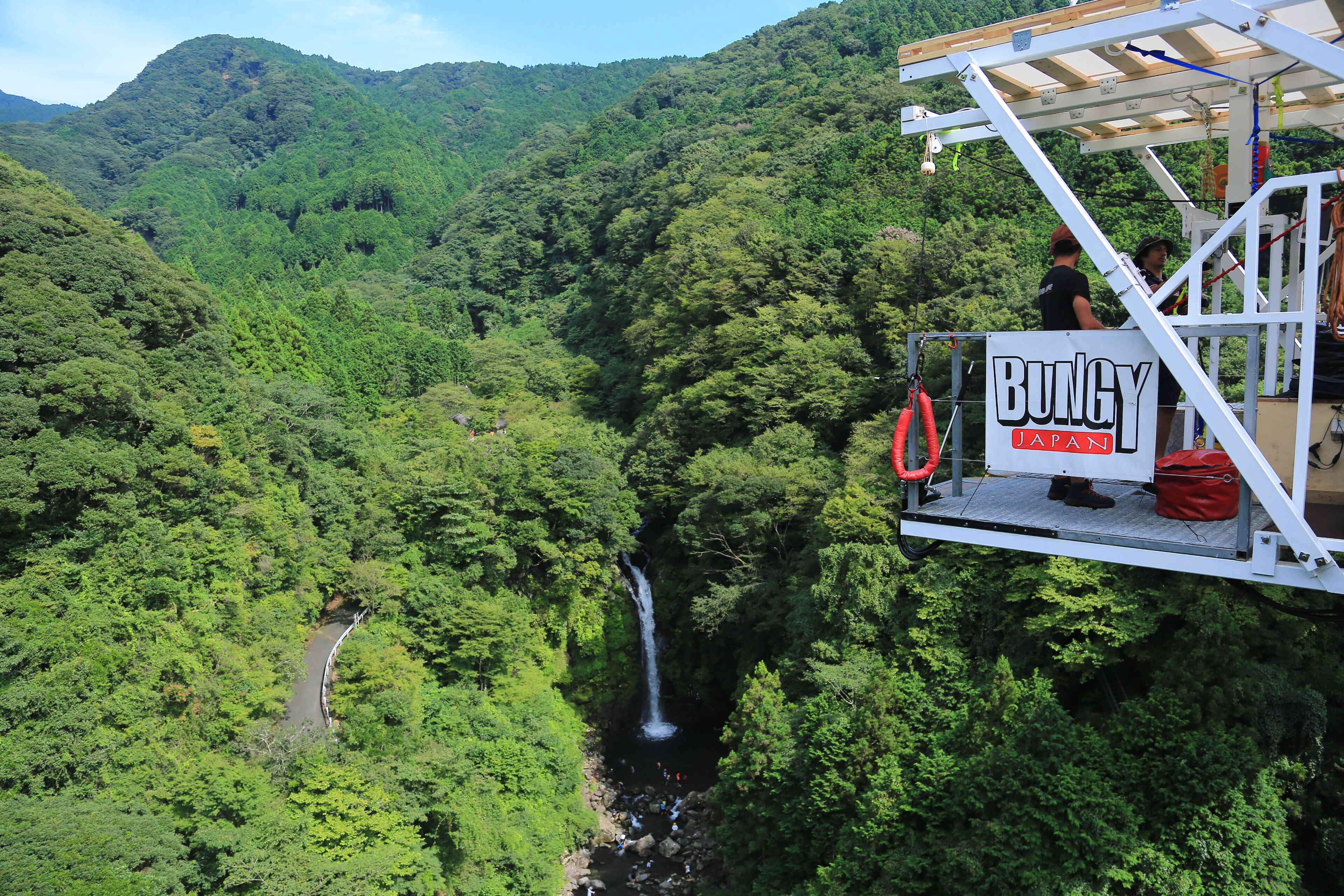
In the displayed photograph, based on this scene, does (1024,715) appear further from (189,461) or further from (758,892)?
(189,461)

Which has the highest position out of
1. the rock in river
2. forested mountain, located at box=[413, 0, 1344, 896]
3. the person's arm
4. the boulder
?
the person's arm

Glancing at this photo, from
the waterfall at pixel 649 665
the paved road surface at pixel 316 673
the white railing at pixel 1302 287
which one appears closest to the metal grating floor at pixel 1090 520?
the white railing at pixel 1302 287

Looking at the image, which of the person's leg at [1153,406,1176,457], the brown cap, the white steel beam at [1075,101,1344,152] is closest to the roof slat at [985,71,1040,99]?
the white steel beam at [1075,101,1344,152]

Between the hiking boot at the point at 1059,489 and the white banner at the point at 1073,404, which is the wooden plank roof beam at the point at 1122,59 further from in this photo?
the hiking boot at the point at 1059,489

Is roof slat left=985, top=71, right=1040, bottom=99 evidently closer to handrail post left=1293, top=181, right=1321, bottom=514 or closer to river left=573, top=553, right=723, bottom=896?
handrail post left=1293, top=181, right=1321, bottom=514

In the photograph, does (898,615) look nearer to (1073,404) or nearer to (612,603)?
(612,603)

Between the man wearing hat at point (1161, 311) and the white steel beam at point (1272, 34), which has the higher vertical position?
the white steel beam at point (1272, 34)
